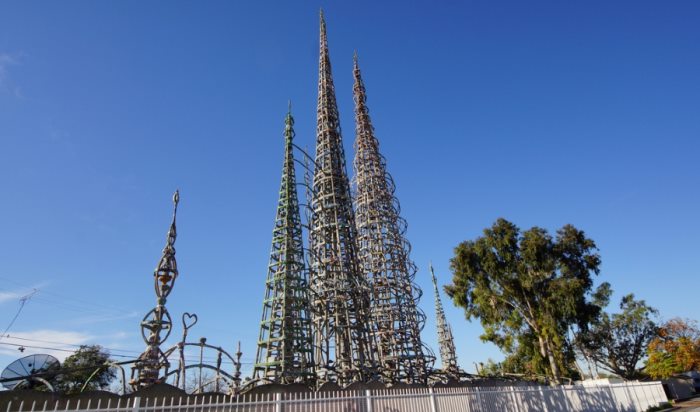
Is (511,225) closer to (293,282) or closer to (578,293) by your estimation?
(578,293)

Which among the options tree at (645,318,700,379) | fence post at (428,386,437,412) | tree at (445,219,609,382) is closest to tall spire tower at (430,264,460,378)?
tree at (445,219,609,382)

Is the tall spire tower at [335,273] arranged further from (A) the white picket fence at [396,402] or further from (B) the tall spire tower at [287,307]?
(A) the white picket fence at [396,402]

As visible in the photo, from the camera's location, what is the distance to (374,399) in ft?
35.5

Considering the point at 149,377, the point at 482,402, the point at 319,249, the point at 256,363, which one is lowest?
the point at 482,402

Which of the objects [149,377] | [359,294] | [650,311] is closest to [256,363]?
[359,294]

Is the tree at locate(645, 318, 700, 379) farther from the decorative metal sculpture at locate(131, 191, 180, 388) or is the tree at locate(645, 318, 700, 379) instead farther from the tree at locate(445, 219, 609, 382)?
the decorative metal sculpture at locate(131, 191, 180, 388)

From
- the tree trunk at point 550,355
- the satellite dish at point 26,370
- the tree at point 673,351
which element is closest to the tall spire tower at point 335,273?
the satellite dish at point 26,370

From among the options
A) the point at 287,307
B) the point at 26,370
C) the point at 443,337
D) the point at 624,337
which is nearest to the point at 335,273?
the point at 287,307

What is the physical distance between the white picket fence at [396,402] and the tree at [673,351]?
27.2m

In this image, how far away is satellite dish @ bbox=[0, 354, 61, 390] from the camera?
10.6 metres

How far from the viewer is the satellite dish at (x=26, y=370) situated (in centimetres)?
1059

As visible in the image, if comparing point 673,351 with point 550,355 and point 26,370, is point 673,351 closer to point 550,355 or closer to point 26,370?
point 550,355

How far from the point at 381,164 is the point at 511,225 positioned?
1249 centimetres

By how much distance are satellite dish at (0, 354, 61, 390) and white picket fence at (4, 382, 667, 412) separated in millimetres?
2745
